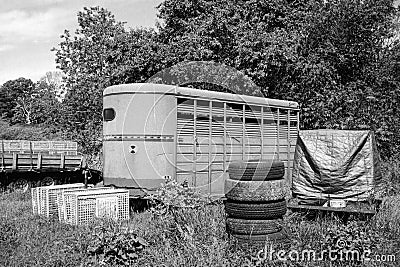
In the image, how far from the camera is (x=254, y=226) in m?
5.91

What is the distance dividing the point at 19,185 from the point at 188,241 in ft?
27.5

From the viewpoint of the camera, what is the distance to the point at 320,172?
843 centimetres

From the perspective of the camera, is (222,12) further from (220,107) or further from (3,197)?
(3,197)

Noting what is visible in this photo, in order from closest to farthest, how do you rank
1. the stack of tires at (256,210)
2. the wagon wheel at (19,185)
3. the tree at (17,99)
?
the stack of tires at (256,210), the wagon wheel at (19,185), the tree at (17,99)

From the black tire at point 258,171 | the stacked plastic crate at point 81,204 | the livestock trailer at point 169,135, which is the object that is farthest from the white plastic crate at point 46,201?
the black tire at point 258,171

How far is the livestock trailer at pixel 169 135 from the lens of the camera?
31.6 ft

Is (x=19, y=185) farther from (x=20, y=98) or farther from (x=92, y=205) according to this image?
(x=20, y=98)

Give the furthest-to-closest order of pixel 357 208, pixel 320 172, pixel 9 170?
pixel 9 170 → pixel 320 172 → pixel 357 208

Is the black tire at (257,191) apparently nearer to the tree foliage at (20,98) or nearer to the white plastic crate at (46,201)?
the white plastic crate at (46,201)

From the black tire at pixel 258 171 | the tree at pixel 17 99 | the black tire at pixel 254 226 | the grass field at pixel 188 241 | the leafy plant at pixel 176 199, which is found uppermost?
the tree at pixel 17 99

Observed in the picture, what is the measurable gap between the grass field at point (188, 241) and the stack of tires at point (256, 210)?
0.16 m

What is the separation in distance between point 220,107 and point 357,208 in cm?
426

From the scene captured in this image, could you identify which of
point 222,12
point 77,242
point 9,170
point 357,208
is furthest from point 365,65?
point 77,242

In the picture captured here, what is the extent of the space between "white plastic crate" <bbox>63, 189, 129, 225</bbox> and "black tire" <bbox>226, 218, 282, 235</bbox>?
119 inches
